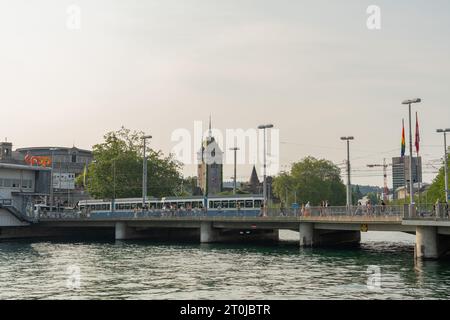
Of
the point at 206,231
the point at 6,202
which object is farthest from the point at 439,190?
the point at 6,202

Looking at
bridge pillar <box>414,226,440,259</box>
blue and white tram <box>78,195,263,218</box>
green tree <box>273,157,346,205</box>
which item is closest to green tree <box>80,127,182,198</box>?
blue and white tram <box>78,195,263,218</box>

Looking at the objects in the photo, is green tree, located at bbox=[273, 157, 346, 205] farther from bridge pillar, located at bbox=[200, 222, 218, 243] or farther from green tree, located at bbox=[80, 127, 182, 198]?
bridge pillar, located at bbox=[200, 222, 218, 243]

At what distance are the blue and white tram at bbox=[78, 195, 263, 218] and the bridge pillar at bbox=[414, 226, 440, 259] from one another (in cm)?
2211

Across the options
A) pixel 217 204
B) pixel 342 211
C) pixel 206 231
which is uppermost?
pixel 217 204

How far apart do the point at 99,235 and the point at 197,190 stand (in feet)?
393

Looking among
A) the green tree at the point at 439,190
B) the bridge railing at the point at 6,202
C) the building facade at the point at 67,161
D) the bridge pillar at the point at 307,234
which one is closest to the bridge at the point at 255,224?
the bridge pillar at the point at 307,234

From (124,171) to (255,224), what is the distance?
4915 cm

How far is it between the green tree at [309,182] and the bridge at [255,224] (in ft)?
221

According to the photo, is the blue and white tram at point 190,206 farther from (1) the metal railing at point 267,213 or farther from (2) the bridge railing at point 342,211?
(2) the bridge railing at point 342,211

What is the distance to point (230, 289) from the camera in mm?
27094

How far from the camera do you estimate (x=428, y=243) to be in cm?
4000

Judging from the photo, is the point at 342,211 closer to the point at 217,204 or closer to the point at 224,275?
the point at 224,275
